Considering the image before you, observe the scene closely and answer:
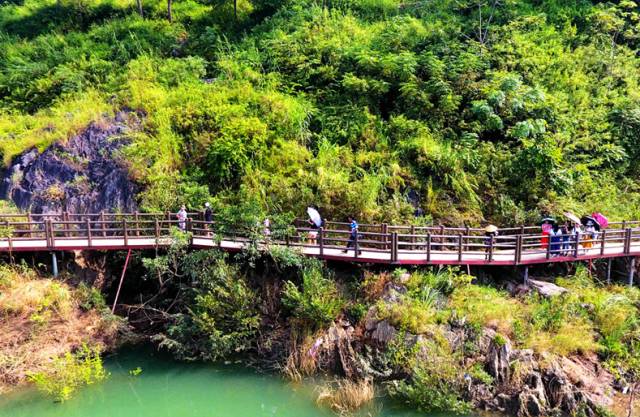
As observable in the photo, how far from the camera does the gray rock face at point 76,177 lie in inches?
841

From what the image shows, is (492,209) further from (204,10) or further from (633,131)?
(204,10)

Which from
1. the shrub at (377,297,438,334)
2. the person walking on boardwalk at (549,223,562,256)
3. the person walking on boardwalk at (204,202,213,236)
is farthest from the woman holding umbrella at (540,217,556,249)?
the person walking on boardwalk at (204,202,213,236)

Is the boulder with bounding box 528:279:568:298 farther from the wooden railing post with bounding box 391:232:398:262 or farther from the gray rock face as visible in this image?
the gray rock face

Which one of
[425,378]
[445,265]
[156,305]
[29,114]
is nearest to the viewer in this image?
[425,378]

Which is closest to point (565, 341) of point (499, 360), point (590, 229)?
point (499, 360)

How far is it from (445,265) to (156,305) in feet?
34.2

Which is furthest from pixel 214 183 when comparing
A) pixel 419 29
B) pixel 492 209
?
pixel 419 29

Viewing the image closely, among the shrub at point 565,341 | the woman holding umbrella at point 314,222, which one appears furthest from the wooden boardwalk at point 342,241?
the shrub at point 565,341

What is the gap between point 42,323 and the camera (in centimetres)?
1677

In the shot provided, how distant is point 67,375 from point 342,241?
937 cm

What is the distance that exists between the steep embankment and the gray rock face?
4.03 m

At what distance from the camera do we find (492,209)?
69.1ft

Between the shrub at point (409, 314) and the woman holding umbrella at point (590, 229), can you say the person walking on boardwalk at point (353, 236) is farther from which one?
the woman holding umbrella at point (590, 229)

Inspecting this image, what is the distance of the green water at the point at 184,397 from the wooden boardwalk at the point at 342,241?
4228 millimetres
